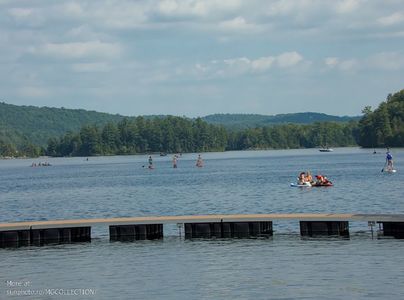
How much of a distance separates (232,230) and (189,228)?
2.40 meters

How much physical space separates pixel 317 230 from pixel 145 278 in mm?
12810

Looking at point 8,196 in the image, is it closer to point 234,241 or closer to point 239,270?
point 234,241

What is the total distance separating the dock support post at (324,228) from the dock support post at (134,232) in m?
7.75

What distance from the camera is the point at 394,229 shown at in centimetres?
4175

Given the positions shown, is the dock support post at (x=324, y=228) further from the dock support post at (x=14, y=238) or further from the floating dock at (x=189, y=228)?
the dock support post at (x=14, y=238)

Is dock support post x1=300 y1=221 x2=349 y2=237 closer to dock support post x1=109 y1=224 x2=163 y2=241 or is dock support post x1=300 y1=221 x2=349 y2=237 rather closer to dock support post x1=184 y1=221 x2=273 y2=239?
dock support post x1=184 y1=221 x2=273 y2=239

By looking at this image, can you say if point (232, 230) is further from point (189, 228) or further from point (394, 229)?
point (394, 229)

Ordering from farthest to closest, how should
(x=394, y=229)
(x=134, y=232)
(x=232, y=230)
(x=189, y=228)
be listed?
1. (x=189, y=228)
2. (x=134, y=232)
3. (x=232, y=230)
4. (x=394, y=229)

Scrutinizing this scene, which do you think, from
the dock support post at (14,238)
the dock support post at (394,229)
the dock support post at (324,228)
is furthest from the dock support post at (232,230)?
the dock support post at (14,238)

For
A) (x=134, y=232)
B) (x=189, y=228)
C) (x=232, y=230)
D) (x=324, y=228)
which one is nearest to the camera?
(x=324, y=228)

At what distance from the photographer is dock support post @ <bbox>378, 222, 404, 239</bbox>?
41259mm

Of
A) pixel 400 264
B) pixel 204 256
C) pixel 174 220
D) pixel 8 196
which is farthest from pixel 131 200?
pixel 400 264

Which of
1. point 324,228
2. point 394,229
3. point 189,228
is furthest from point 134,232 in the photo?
point 394,229

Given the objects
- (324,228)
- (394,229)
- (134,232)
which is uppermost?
(134,232)
